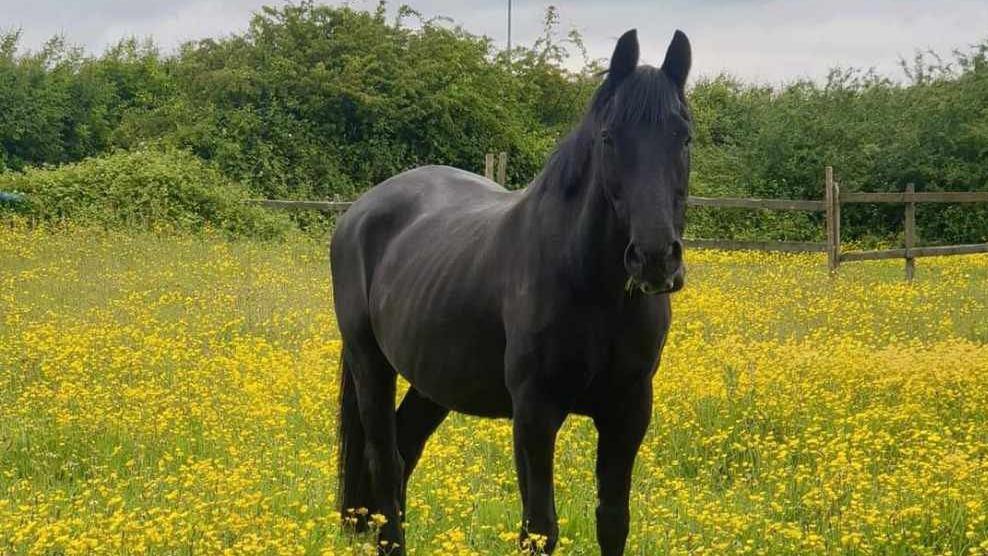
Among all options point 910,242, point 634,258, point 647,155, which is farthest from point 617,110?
point 910,242

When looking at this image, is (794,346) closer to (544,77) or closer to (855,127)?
(855,127)

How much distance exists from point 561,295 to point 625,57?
2.68 ft

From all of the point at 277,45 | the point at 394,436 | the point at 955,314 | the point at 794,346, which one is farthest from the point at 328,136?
the point at 394,436

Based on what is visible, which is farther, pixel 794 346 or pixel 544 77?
pixel 544 77

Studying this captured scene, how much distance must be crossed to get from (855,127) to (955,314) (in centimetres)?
1506

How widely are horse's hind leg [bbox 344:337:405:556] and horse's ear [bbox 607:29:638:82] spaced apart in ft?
7.13

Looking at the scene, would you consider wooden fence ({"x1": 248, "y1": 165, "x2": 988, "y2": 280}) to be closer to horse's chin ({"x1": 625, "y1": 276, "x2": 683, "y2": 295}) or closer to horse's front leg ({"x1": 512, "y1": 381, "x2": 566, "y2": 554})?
horse's front leg ({"x1": 512, "y1": 381, "x2": 566, "y2": 554})

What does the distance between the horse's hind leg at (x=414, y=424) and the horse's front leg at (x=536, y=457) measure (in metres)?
1.43

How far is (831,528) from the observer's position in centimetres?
491

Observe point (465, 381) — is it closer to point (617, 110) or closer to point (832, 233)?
point (617, 110)

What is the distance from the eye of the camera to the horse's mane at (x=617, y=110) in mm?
3512

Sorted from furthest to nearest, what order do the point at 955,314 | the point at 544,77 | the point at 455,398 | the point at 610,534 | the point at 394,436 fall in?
1. the point at 544,77
2. the point at 955,314
3. the point at 394,436
4. the point at 455,398
5. the point at 610,534

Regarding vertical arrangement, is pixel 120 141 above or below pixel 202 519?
above

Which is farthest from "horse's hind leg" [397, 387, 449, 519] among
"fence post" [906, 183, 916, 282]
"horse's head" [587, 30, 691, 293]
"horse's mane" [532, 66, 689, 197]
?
"fence post" [906, 183, 916, 282]
